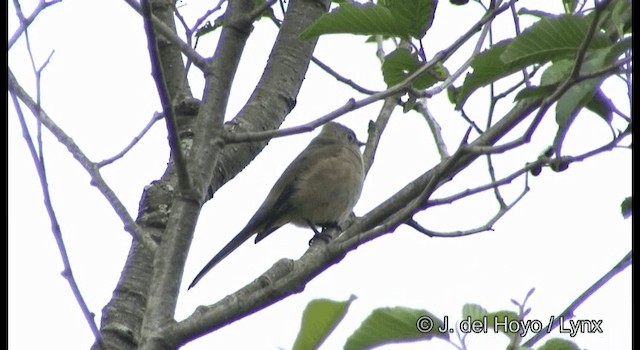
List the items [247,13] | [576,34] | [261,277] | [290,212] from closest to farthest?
[576,34] → [261,277] → [247,13] → [290,212]

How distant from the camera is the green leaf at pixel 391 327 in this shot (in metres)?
2.32

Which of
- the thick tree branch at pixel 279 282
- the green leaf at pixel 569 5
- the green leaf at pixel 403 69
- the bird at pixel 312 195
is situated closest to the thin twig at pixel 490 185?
the thick tree branch at pixel 279 282

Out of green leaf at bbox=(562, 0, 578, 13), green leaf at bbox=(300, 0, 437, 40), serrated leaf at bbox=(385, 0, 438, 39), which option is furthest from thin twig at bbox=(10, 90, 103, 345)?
green leaf at bbox=(562, 0, 578, 13)

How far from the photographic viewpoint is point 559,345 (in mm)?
2307

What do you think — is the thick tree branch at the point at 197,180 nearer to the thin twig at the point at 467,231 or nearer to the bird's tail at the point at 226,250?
the thin twig at the point at 467,231

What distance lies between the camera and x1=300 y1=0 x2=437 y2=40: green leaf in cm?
260

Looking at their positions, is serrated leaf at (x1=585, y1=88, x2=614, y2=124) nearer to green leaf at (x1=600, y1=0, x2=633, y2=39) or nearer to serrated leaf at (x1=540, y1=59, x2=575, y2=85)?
serrated leaf at (x1=540, y1=59, x2=575, y2=85)

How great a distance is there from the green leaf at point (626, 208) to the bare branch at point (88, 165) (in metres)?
1.22

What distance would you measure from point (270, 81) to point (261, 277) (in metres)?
1.27

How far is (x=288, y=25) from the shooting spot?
381 centimetres

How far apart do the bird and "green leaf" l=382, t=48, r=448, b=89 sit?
2.20m

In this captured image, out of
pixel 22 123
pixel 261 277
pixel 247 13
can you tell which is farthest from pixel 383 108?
pixel 22 123

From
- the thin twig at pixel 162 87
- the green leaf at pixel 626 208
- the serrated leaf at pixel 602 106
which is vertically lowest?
the green leaf at pixel 626 208
